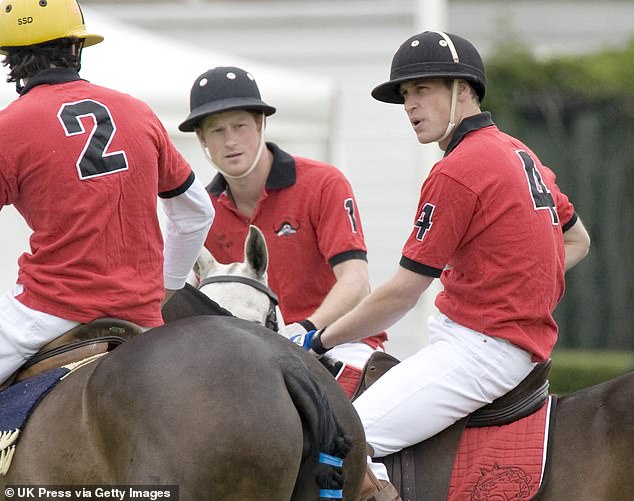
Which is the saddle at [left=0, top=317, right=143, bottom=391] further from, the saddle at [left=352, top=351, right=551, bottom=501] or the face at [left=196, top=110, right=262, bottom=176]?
the face at [left=196, top=110, right=262, bottom=176]

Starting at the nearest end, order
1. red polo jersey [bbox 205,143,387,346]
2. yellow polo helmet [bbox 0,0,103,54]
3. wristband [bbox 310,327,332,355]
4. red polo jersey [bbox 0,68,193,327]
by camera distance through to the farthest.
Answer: red polo jersey [bbox 0,68,193,327]
yellow polo helmet [bbox 0,0,103,54]
wristband [bbox 310,327,332,355]
red polo jersey [bbox 205,143,387,346]

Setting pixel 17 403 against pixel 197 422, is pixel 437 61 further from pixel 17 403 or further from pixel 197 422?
pixel 17 403

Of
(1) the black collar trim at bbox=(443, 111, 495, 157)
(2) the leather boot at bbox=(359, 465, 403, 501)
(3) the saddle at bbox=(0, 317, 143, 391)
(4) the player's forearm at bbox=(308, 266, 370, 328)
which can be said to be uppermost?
(1) the black collar trim at bbox=(443, 111, 495, 157)

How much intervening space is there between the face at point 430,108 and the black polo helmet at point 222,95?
4.05 feet

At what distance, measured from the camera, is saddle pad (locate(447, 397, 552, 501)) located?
14.4ft

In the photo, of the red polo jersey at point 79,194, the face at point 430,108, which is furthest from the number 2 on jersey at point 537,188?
the red polo jersey at point 79,194

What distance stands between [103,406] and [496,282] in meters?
1.66

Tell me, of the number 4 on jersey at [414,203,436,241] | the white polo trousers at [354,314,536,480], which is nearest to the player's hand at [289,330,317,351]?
the white polo trousers at [354,314,536,480]

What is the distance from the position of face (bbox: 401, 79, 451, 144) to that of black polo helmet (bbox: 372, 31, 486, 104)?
0.07 m

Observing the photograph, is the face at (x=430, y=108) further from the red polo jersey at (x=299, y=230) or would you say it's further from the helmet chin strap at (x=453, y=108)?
the red polo jersey at (x=299, y=230)

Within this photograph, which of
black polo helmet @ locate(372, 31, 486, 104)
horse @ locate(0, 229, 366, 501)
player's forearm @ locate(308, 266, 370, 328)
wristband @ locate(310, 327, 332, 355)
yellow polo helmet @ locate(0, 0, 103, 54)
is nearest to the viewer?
horse @ locate(0, 229, 366, 501)

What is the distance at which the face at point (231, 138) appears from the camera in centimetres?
576

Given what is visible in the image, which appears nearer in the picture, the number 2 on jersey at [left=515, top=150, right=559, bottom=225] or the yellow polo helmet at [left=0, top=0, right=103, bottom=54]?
the yellow polo helmet at [left=0, top=0, right=103, bottom=54]

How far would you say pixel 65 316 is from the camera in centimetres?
404
